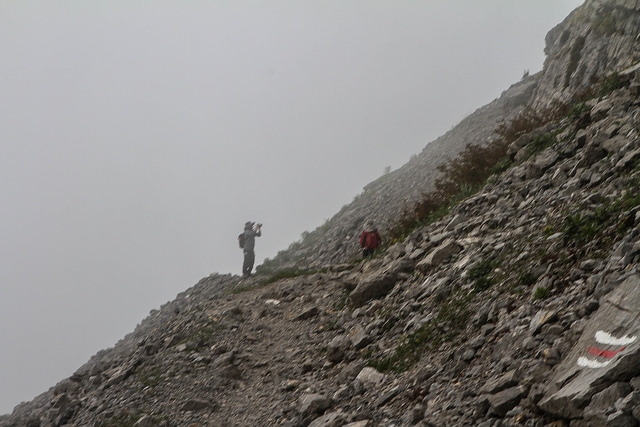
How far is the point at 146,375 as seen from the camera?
14.1m

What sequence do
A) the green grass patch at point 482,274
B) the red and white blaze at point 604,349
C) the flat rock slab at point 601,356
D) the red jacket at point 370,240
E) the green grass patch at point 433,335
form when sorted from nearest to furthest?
the flat rock slab at point 601,356 < the red and white blaze at point 604,349 < the green grass patch at point 433,335 < the green grass patch at point 482,274 < the red jacket at point 370,240

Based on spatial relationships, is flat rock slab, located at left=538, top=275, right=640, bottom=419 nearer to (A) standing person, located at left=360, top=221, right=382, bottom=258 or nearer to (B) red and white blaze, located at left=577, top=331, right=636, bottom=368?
(B) red and white blaze, located at left=577, top=331, right=636, bottom=368

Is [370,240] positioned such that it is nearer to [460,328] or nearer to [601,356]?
[460,328]

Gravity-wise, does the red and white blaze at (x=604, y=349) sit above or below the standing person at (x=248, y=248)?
below

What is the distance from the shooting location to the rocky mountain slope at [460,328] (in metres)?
6.42

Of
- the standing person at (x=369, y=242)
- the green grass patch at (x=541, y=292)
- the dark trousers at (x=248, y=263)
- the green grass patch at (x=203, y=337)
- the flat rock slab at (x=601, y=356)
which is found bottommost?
the flat rock slab at (x=601, y=356)

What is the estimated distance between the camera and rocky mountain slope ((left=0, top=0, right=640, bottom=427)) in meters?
6.42

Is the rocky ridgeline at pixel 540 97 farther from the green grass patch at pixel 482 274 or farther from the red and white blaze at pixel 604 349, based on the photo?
the red and white blaze at pixel 604 349

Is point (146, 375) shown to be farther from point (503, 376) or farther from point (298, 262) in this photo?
point (298, 262)

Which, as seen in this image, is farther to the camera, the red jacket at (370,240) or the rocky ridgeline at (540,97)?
the rocky ridgeline at (540,97)

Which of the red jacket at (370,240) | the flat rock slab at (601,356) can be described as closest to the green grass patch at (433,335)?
the flat rock slab at (601,356)

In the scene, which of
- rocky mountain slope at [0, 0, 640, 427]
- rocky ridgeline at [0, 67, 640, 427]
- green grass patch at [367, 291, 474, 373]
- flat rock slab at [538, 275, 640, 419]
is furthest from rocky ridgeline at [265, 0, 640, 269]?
flat rock slab at [538, 275, 640, 419]

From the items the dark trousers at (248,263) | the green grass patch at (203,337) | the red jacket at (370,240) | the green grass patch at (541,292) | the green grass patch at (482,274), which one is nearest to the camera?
the green grass patch at (541,292)

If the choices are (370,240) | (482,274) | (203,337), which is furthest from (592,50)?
(203,337)
